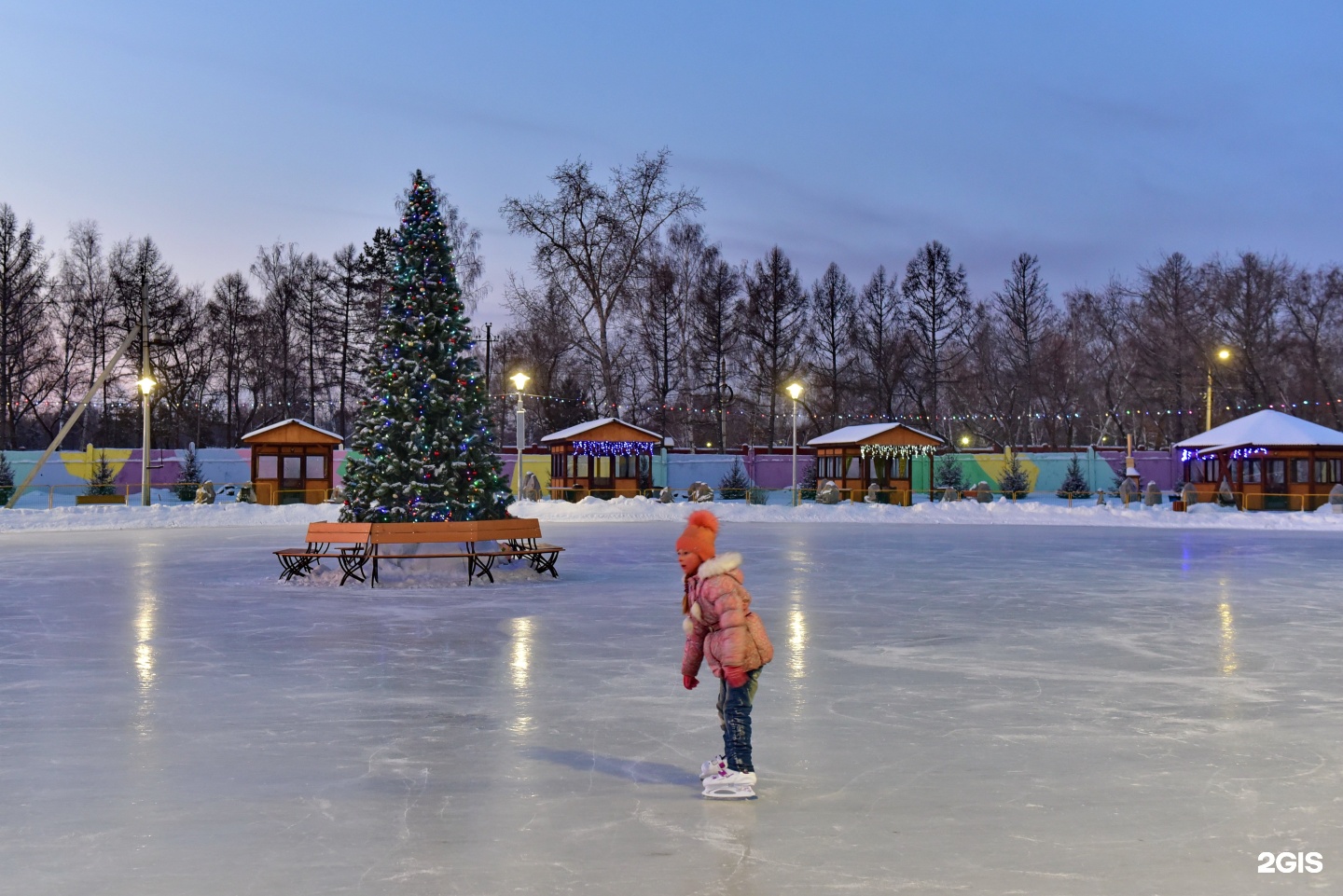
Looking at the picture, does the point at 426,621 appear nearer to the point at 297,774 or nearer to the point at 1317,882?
the point at 297,774

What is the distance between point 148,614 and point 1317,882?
1213cm

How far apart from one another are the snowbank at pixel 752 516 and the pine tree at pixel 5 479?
28.8ft

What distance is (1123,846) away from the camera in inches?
205

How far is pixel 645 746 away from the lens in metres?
7.23

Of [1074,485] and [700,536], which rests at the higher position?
[1074,485]

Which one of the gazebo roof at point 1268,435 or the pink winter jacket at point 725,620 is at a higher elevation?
the gazebo roof at point 1268,435

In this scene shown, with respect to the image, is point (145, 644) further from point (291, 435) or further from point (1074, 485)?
point (1074, 485)

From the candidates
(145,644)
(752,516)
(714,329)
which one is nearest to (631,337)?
(714,329)

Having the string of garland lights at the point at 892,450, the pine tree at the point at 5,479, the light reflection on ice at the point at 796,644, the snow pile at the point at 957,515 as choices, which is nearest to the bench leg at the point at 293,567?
the light reflection on ice at the point at 796,644

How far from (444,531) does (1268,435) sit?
33.9 m

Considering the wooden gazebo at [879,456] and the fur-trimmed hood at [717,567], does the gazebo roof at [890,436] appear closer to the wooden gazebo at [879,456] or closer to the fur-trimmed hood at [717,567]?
the wooden gazebo at [879,456]

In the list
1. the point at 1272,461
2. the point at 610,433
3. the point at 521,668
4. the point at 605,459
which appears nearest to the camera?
the point at 521,668

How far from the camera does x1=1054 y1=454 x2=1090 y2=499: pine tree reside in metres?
48.6

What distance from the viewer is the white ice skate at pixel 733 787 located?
19.6 ft
